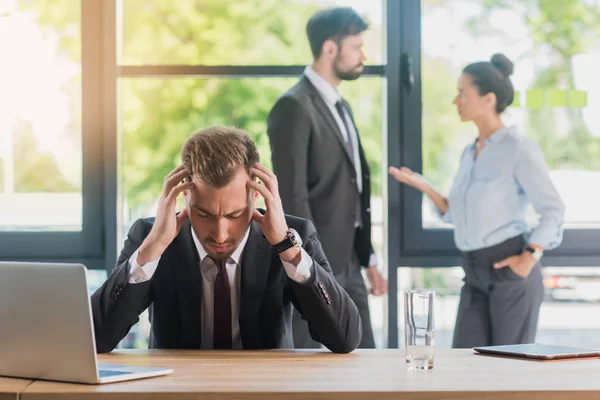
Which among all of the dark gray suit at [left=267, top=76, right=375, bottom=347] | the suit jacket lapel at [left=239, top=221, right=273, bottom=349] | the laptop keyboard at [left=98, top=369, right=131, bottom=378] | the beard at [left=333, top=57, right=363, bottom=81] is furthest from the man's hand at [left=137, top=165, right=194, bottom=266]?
the beard at [left=333, top=57, right=363, bottom=81]

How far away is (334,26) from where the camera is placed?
3.92 m

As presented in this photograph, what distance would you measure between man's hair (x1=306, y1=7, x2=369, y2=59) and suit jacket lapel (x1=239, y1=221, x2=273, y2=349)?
1729 mm

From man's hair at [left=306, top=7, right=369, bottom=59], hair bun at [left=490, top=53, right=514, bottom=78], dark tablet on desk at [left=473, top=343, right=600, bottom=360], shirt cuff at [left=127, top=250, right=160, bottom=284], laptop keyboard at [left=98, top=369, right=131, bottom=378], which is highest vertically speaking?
man's hair at [left=306, top=7, right=369, bottom=59]

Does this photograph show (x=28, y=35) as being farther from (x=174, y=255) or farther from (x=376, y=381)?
(x=376, y=381)

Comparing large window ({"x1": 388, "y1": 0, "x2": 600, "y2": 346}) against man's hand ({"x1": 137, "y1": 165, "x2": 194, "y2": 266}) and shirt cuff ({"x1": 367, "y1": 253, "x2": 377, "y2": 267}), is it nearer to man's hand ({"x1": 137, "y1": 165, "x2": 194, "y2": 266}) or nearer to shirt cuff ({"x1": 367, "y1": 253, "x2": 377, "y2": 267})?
shirt cuff ({"x1": 367, "y1": 253, "x2": 377, "y2": 267})

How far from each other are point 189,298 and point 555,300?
243 cm

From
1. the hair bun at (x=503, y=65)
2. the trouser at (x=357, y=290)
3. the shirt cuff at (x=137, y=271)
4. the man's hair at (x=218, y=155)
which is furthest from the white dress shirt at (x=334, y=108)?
the shirt cuff at (x=137, y=271)

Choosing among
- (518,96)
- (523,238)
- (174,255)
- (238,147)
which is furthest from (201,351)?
(518,96)

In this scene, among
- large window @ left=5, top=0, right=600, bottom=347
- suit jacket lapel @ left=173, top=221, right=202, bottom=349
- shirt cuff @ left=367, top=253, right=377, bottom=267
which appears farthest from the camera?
large window @ left=5, top=0, right=600, bottom=347

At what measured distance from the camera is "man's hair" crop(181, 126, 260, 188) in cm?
234

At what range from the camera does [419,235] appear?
4215mm

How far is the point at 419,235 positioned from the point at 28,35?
2.06 m

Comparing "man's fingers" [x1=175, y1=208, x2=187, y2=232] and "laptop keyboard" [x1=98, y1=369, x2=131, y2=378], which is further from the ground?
"man's fingers" [x1=175, y1=208, x2=187, y2=232]

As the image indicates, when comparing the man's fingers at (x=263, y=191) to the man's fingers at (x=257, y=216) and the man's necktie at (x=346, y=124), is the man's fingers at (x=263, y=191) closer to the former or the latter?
the man's fingers at (x=257, y=216)
